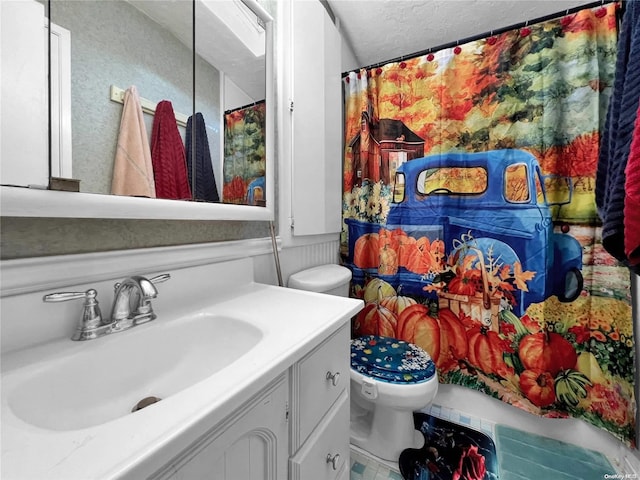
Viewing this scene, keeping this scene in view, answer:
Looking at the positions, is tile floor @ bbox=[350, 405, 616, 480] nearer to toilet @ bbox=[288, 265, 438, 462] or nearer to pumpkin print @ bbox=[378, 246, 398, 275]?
toilet @ bbox=[288, 265, 438, 462]

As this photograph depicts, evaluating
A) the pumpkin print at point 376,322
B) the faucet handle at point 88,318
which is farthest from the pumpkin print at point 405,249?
the faucet handle at point 88,318

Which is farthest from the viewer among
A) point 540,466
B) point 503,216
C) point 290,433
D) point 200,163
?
point 503,216

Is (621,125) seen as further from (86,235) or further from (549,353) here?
(86,235)

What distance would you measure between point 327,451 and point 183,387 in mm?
413

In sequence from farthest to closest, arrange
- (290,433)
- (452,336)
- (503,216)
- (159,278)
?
1. (452,336)
2. (503,216)
3. (159,278)
4. (290,433)

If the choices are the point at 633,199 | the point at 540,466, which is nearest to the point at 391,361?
the point at 540,466

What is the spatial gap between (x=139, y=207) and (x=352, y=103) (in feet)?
4.28

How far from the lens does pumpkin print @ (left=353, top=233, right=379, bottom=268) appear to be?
1494mm

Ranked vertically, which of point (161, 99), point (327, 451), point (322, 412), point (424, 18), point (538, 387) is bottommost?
→ point (538, 387)

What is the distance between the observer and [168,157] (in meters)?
0.71

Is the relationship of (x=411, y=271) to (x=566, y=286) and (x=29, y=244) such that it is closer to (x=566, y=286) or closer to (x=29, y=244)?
(x=566, y=286)

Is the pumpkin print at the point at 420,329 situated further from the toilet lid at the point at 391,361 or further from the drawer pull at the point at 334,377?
the drawer pull at the point at 334,377

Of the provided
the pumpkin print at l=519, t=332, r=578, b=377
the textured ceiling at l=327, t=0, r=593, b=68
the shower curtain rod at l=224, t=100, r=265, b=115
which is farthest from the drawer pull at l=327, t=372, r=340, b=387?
the textured ceiling at l=327, t=0, r=593, b=68

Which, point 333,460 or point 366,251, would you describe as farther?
point 366,251
